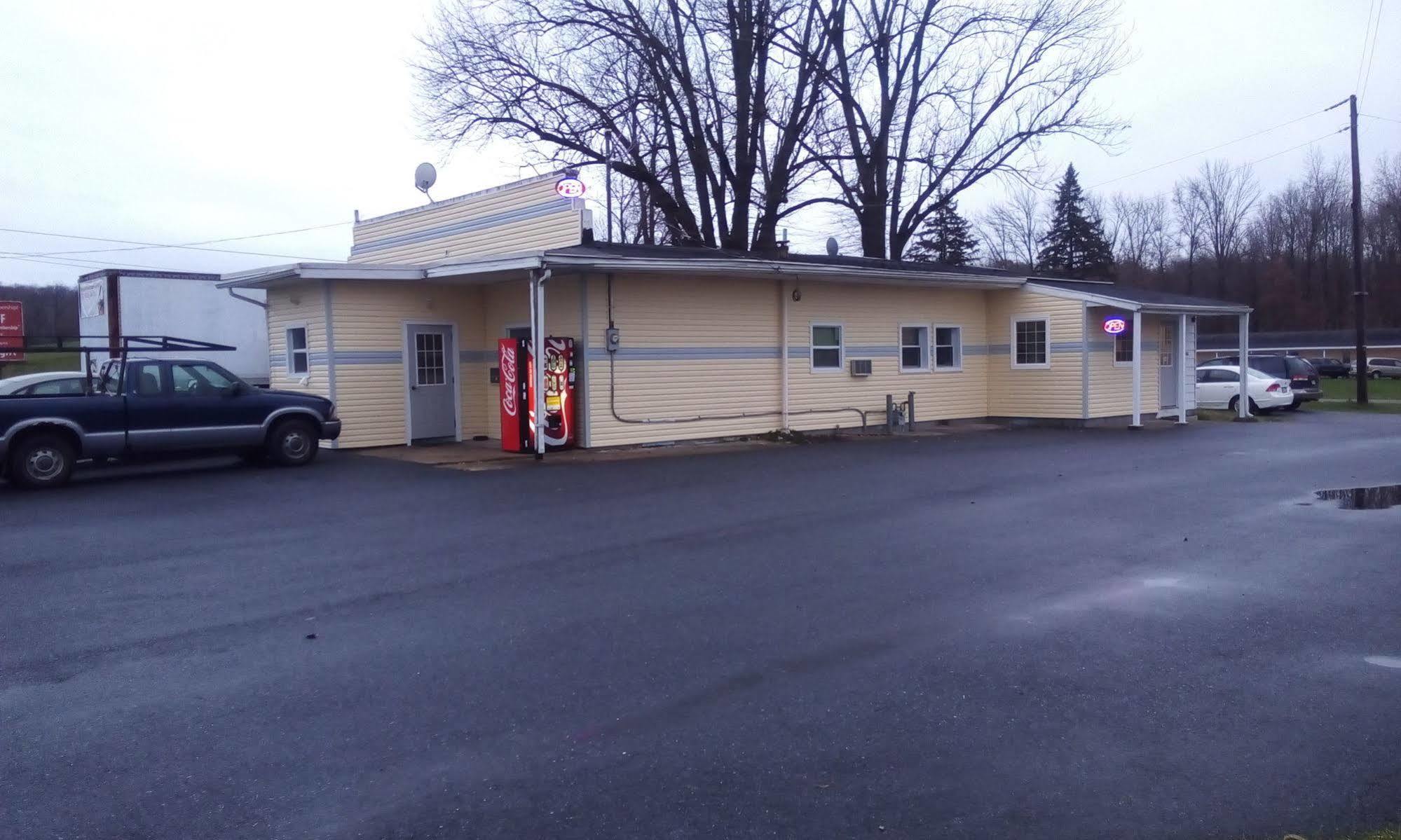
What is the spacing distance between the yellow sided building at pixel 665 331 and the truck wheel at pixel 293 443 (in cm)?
197

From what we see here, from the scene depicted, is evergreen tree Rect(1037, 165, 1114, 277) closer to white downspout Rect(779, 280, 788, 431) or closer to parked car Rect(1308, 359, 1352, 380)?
parked car Rect(1308, 359, 1352, 380)

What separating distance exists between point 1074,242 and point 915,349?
40800 mm

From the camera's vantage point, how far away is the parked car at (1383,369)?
6375cm

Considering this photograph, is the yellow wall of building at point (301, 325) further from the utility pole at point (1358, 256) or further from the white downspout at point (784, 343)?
the utility pole at point (1358, 256)

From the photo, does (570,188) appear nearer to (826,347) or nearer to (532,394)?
(532,394)

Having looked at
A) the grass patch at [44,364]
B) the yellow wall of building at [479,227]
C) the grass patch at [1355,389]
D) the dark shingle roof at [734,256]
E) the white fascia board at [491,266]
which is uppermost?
the yellow wall of building at [479,227]

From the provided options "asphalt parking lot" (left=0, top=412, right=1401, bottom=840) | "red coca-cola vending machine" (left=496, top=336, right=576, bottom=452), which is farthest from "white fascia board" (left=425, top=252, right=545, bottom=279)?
"asphalt parking lot" (left=0, top=412, right=1401, bottom=840)

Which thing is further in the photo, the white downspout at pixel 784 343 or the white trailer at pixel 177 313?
the white trailer at pixel 177 313

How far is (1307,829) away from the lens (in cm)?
428

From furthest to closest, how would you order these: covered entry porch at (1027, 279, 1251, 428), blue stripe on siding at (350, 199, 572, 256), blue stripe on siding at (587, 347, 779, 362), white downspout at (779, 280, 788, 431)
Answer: covered entry porch at (1027, 279, 1251, 428), white downspout at (779, 280, 788, 431), blue stripe on siding at (350, 199, 572, 256), blue stripe on siding at (587, 347, 779, 362)

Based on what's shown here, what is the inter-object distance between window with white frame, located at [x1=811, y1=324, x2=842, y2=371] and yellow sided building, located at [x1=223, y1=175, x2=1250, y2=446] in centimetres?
4

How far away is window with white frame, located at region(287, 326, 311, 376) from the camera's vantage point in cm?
1922

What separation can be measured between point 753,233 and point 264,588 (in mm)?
28628

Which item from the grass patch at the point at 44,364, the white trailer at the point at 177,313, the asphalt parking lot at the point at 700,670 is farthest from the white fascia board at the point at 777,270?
the grass patch at the point at 44,364
